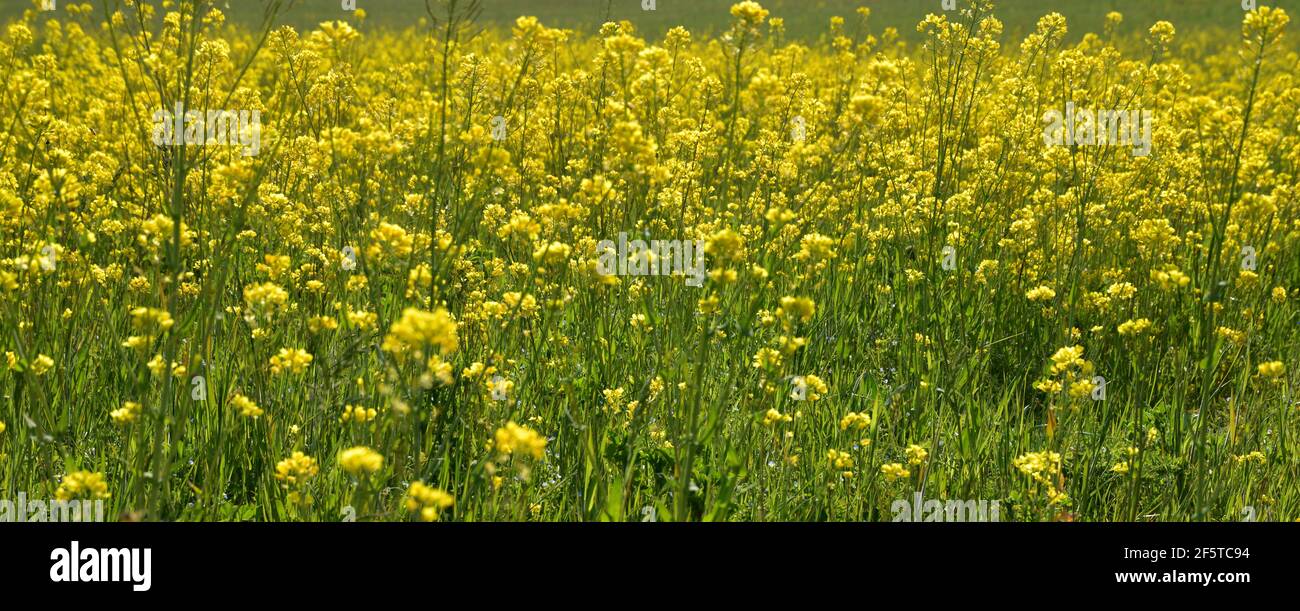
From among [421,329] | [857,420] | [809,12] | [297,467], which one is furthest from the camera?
Result: [809,12]

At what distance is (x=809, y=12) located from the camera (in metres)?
33.4

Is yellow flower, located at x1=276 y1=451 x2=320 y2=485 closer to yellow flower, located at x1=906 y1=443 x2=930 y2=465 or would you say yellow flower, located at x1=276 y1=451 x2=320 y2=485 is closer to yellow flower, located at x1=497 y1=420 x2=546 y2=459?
yellow flower, located at x1=497 y1=420 x2=546 y2=459

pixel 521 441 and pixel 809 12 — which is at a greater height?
pixel 809 12

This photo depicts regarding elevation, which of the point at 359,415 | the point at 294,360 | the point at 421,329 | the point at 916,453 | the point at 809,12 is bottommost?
the point at 916,453

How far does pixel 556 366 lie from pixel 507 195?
2.10 m

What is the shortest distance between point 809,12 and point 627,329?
31.3 meters

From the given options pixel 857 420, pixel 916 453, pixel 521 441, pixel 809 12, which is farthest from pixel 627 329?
pixel 809 12

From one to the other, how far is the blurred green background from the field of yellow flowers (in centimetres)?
1975

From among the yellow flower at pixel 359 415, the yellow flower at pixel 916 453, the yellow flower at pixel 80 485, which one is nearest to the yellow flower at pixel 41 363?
the yellow flower at pixel 80 485

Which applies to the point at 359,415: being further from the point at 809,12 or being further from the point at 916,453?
the point at 809,12

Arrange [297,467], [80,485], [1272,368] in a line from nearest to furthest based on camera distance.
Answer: [80,485], [297,467], [1272,368]

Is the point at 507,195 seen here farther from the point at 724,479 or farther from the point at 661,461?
the point at 724,479

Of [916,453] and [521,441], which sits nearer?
[521,441]

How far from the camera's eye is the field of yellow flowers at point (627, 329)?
2730mm
